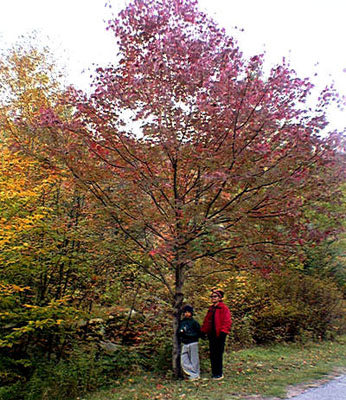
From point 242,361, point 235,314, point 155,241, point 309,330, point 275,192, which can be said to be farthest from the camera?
point 309,330

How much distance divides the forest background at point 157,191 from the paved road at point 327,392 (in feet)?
6.54

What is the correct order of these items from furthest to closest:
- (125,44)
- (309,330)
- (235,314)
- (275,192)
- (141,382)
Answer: (309,330) < (235,314) < (141,382) < (125,44) < (275,192)

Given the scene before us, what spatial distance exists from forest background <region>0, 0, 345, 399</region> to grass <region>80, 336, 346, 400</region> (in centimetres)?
70

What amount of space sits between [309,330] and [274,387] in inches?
258

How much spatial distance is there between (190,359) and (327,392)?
90.1 inches

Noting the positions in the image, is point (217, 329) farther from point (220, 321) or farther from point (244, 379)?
point (244, 379)

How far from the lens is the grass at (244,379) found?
6.15m

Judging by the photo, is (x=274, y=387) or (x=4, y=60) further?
(x=4, y=60)

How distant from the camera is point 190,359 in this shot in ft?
23.6

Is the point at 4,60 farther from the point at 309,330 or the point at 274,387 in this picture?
the point at 309,330

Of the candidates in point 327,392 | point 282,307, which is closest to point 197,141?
point 327,392

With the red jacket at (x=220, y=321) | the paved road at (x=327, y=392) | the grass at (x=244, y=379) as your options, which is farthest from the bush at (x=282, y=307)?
the paved road at (x=327, y=392)

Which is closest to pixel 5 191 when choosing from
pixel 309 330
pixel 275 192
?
pixel 275 192

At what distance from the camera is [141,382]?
740 centimetres
